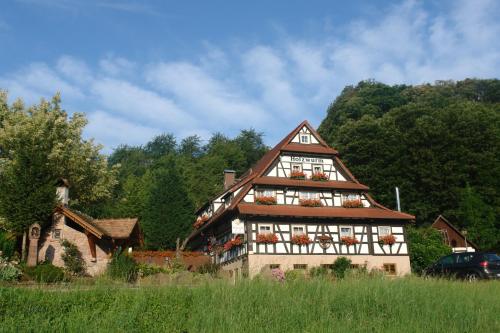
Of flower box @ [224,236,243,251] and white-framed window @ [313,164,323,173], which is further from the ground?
white-framed window @ [313,164,323,173]

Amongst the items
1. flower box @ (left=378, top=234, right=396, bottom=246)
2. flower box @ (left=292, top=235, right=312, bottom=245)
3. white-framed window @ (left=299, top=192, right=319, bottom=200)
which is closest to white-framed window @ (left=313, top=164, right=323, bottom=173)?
white-framed window @ (left=299, top=192, right=319, bottom=200)

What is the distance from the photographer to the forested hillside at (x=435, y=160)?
46719 millimetres

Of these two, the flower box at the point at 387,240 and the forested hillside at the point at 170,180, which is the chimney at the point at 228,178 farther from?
the flower box at the point at 387,240

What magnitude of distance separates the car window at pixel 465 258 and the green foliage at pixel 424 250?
1381 centimetres

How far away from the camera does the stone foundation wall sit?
3044 cm

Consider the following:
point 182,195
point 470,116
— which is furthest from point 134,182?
point 470,116

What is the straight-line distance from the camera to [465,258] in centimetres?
2144

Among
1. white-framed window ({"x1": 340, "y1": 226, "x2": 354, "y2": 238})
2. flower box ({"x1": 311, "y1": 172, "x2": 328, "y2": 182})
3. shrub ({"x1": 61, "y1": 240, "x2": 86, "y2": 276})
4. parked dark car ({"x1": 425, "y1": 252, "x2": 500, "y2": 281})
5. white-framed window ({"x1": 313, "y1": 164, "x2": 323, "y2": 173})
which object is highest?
white-framed window ({"x1": 313, "y1": 164, "x2": 323, "y2": 173})

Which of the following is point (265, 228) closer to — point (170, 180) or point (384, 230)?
point (384, 230)

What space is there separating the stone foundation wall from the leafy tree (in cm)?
1582

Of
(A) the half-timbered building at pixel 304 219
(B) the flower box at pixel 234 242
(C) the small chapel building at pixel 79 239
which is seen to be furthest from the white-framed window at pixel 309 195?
(C) the small chapel building at pixel 79 239

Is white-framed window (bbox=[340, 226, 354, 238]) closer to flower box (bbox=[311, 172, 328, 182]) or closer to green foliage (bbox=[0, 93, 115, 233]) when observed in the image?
flower box (bbox=[311, 172, 328, 182])

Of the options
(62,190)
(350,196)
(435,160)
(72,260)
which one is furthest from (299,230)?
(435,160)

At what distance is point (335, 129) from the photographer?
6525 cm
